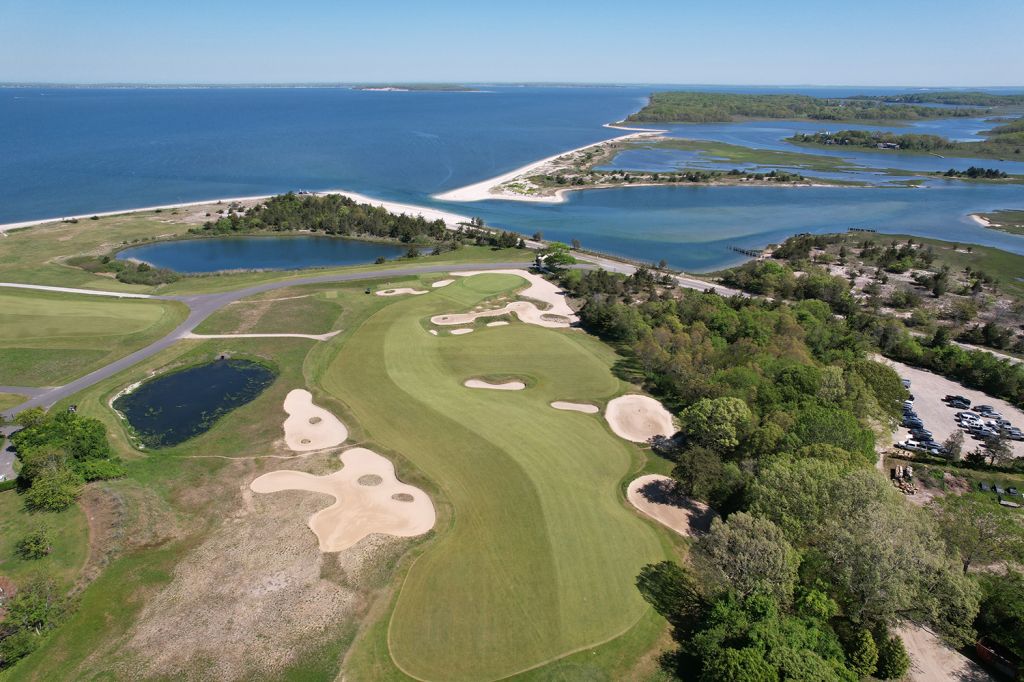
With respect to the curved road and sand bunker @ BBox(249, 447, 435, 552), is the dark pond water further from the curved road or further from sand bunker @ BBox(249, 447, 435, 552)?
sand bunker @ BBox(249, 447, 435, 552)

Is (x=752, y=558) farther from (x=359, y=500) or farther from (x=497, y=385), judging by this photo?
(x=497, y=385)

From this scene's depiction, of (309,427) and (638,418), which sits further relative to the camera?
(638,418)

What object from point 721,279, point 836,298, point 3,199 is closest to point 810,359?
point 836,298

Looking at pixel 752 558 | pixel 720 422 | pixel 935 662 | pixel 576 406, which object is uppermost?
pixel 720 422

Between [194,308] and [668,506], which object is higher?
[194,308]

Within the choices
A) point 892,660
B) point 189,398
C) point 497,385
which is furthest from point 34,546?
point 892,660

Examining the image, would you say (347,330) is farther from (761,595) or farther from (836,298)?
(836,298)

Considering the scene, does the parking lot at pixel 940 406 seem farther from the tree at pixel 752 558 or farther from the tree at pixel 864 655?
the tree at pixel 752 558
